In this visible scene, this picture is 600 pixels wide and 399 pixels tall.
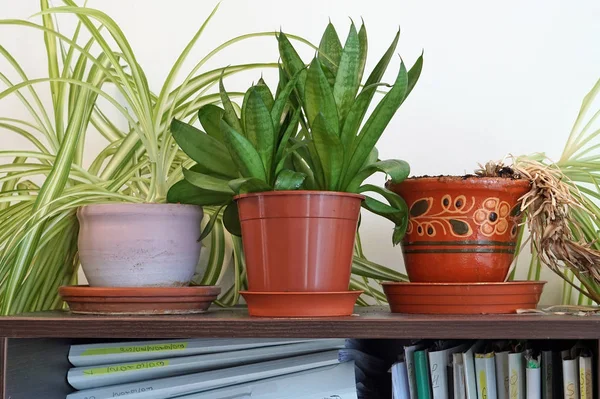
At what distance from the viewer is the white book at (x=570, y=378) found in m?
0.78

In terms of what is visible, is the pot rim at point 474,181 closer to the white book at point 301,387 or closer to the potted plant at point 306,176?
the potted plant at point 306,176

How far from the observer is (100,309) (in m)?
0.87

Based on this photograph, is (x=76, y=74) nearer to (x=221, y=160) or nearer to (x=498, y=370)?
(x=221, y=160)

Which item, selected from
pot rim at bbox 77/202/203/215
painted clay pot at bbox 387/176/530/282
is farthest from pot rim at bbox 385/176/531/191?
pot rim at bbox 77/202/203/215

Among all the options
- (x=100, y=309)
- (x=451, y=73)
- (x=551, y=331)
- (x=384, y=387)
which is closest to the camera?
(x=551, y=331)

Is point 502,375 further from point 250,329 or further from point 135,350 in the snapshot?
point 135,350

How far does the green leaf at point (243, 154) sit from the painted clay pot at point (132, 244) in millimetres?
122

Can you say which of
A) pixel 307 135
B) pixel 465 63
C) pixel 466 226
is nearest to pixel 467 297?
pixel 466 226

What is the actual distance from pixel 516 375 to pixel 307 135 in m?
0.39

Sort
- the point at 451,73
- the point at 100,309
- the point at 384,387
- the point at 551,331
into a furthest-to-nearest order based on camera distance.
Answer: the point at 451,73
the point at 384,387
the point at 100,309
the point at 551,331

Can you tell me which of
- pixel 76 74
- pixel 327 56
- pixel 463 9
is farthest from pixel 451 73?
pixel 76 74

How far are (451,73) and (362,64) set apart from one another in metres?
0.40

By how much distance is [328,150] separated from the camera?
2.75ft

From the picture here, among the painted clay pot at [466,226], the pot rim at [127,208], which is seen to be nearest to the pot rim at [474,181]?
the painted clay pot at [466,226]
